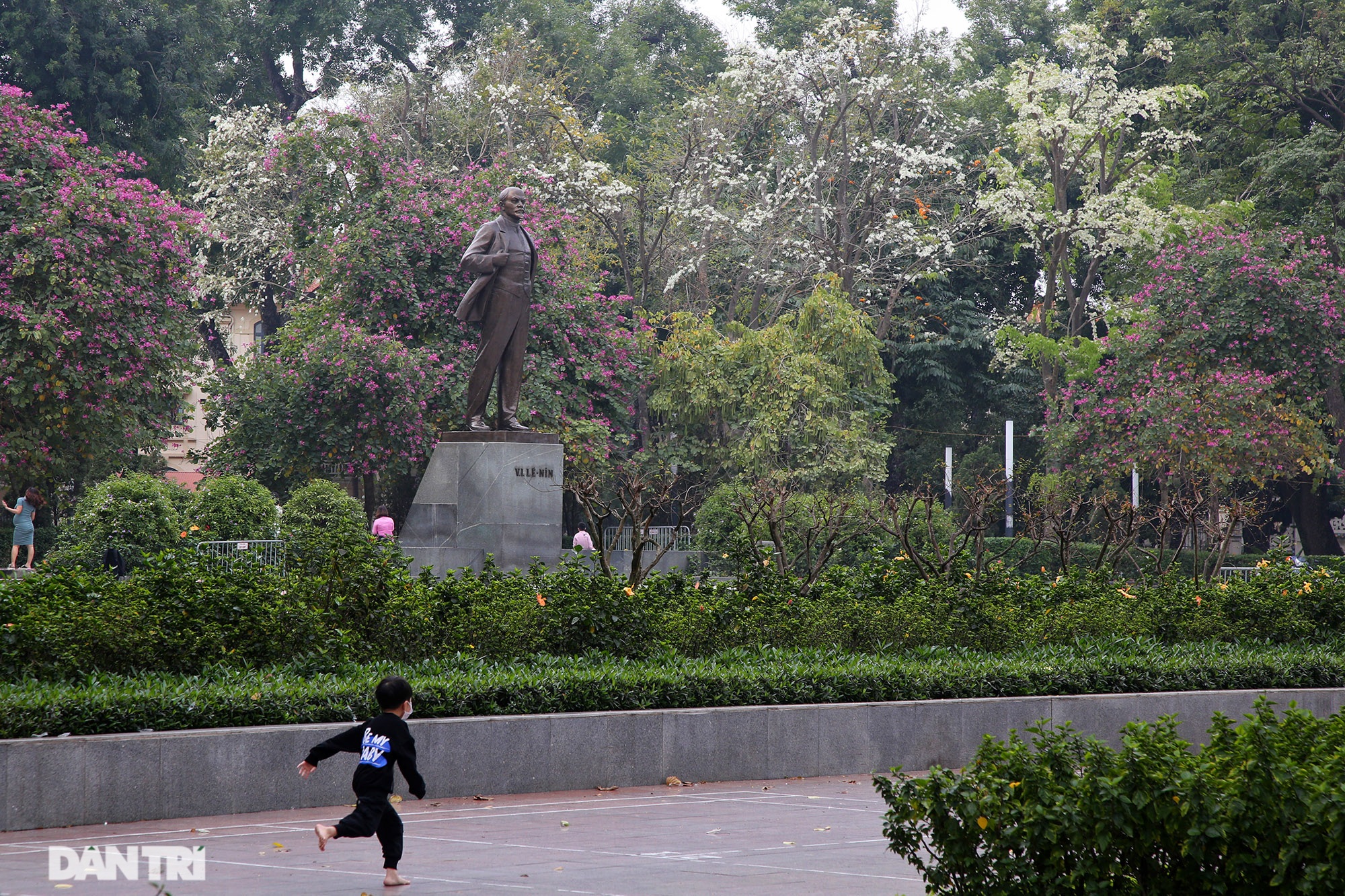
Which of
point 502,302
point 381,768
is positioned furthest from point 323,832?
point 502,302

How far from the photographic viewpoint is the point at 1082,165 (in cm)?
3300

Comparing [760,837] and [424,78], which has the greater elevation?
[424,78]

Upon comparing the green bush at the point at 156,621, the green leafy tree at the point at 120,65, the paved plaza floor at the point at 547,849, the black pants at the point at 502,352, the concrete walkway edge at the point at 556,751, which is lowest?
the paved plaza floor at the point at 547,849

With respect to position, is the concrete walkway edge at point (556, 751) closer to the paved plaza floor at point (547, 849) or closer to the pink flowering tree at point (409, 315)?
the paved plaza floor at point (547, 849)

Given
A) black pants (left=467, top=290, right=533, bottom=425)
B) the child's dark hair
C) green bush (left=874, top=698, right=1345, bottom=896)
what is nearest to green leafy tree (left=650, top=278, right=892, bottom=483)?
black pants (left=467, top=290, right=533, bottom=425)

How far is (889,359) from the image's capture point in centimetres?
3859

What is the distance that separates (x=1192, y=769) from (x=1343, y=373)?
26264 millimetres

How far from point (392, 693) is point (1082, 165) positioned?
2993cm

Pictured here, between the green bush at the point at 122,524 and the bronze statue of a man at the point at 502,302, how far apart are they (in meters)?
5.56

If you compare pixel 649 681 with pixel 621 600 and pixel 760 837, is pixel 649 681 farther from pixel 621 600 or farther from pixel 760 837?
pixel 760 837

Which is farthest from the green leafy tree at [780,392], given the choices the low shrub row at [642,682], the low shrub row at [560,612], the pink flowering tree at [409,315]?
the low shrub row at [642,682]

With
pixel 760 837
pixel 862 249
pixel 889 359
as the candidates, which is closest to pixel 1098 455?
pixel 862 249

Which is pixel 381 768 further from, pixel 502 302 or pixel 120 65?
pixel 120 65

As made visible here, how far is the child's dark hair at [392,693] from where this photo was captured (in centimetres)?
611
